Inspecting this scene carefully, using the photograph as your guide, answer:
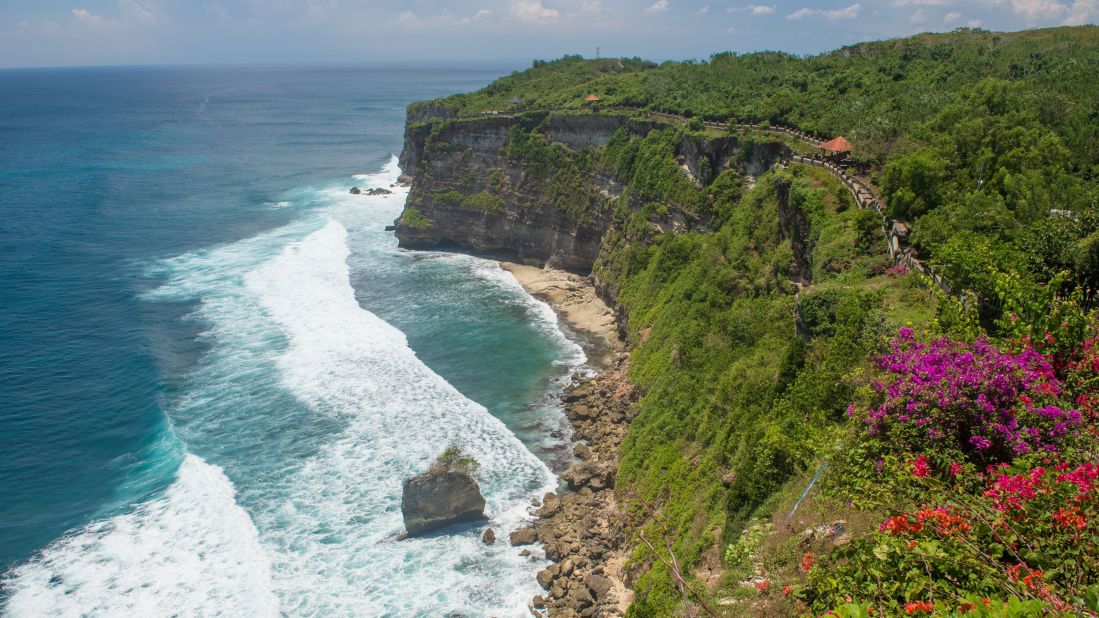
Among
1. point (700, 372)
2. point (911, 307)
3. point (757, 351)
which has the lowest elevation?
point (700, 372)

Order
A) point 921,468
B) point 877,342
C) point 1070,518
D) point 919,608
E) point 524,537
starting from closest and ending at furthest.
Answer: point 919,608
point 1070,518
point 921,468
point 877,342
point 524,537

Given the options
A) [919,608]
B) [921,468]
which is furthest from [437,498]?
[919,608]

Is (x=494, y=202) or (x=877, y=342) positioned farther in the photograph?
(x=494, y=202)

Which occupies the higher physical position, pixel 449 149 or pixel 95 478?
pixel 449 149

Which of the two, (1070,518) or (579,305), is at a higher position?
(1070,518)

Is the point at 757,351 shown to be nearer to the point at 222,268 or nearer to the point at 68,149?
the point at 222,268

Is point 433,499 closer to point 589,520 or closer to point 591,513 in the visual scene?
point 589,520

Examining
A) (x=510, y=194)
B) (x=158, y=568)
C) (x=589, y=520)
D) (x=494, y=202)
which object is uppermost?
(x=510, y=194)

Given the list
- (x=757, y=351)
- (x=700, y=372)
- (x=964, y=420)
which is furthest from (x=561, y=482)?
(x=964, y=420)
